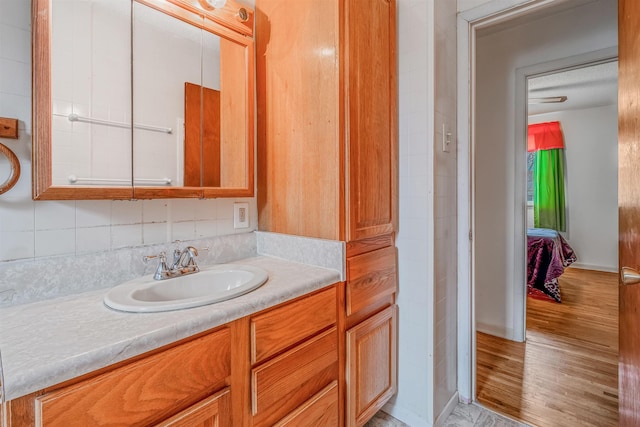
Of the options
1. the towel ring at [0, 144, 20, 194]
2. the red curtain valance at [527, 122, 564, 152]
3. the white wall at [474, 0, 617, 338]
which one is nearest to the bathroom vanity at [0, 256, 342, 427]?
the towel ring at [0, 144, 20, 194]

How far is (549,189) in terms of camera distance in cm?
486

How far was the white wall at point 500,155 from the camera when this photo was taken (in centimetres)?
232

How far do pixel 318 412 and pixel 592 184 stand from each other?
5414 millimetres

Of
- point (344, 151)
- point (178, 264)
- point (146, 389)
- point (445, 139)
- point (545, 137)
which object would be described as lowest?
point (146, 389)

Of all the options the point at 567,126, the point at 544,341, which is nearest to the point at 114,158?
the point at 544,341

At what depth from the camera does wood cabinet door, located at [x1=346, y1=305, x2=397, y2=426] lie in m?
1.29

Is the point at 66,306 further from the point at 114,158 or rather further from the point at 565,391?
the point at 565,391

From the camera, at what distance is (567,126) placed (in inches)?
187

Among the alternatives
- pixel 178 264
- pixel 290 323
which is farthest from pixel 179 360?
pixel 178 264

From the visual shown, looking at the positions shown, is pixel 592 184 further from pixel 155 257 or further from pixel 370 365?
pixel 155 257

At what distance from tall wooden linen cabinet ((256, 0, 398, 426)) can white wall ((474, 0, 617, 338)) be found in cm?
144

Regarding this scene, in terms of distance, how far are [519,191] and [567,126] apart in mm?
3429

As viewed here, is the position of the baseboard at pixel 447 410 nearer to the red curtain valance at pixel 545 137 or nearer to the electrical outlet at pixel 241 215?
the electrical outlet at pixel 241 215

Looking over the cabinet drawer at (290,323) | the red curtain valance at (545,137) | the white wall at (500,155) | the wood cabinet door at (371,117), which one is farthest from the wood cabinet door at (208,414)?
the red curtain valance at (545,137)
